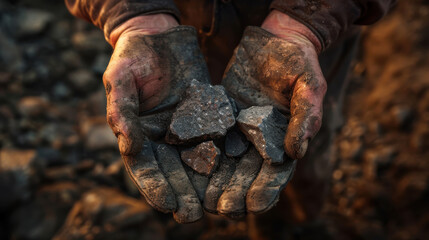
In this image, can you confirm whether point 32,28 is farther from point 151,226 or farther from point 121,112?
point 121,112

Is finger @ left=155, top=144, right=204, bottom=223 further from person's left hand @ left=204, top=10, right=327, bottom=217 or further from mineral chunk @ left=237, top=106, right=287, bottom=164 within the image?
mineral chunk @ left=237, top=106, right=287, bottom=164

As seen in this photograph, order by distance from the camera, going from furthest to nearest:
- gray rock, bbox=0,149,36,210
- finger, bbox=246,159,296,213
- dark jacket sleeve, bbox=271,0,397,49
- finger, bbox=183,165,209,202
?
gray rock, bbox=0,149,36,210 < dark jacket sleeve, bbox=271,0,397,49 < finger, bbox=183,165,209,202 < finger, bbox=246,159,296,213

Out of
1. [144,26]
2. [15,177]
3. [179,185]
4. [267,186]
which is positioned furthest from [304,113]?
[15,177]

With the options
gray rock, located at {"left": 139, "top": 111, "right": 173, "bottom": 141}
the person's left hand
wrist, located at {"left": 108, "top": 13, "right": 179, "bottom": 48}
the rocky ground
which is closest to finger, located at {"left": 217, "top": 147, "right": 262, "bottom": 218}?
the person's left hand

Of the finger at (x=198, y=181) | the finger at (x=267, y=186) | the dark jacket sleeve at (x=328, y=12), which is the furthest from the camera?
the dark jacket sleeve at (x=328, y=12)

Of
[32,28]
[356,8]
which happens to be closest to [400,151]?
[356,8]

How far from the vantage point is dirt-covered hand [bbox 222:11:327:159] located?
134 centimetres

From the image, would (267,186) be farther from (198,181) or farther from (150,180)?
(150,180)

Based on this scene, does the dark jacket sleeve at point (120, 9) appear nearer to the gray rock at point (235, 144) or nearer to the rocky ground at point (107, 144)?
the gray rock at point (235, 144)

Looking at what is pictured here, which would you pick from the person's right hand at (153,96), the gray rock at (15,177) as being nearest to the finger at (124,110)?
the person's right hand at (153,96)

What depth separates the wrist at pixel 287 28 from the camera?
1596 mm

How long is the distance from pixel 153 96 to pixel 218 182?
1.51 ft

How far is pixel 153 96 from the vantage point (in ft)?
5.12

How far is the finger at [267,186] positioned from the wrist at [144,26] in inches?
29.8
